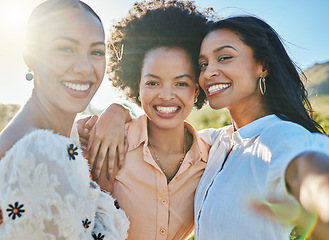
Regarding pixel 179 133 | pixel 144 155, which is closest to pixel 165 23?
pixel 179 133

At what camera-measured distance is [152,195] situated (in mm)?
2656

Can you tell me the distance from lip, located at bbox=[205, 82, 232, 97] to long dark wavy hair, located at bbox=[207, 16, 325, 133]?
0.34m

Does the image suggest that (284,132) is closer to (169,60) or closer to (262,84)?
(262,84)

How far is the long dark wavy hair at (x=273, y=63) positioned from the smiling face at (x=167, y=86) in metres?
0.44

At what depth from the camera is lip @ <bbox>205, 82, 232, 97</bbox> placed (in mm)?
2670

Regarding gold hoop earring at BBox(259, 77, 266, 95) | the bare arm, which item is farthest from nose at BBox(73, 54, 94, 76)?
gold hoop earring at BBox(259, 77, 266, 95)

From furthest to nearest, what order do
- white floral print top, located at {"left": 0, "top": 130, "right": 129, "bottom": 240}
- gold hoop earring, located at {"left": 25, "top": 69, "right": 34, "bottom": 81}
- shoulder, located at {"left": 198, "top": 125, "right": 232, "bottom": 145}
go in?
shoulder, located at {"left": 198, "top": 125, "right": 232, "bottom": 145}, gold hoop earring, located at {"left": 25, "top": 69, "right": 34, "bottom": 81}, white floral print top, located at {"left": 0, "top": 130, "right": 129, "bottom": 240}

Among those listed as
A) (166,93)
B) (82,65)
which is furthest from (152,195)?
(82,65)

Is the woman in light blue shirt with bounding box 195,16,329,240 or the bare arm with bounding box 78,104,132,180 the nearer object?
the woman in light blue shirt with bounding box 195,16,329,240

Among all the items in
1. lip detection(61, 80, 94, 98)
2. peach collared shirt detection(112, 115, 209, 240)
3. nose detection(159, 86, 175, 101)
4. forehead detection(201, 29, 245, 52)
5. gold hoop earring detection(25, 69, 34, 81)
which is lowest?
peach collared shirt detection(112, 115, 209, 240)

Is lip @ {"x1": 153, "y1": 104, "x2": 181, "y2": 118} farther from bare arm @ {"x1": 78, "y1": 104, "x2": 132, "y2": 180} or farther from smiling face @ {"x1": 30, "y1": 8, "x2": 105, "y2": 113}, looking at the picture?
smiling face @ {"x1": 30, "y1": 8, "x2": 105, "y2": 113}

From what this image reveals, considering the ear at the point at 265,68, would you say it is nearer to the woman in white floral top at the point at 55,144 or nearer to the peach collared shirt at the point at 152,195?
the peach collared shirt at the point at 152,195

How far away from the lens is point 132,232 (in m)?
2.62

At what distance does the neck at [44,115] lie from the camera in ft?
6.52
